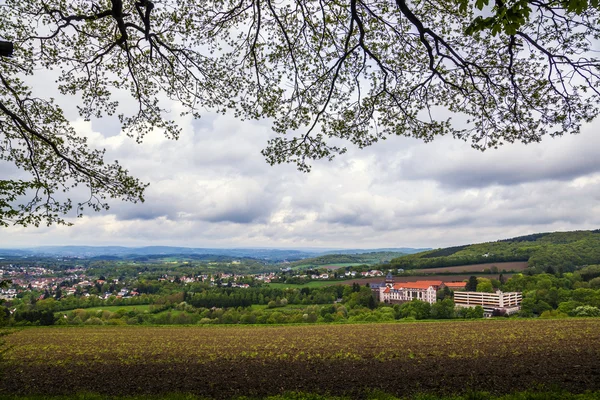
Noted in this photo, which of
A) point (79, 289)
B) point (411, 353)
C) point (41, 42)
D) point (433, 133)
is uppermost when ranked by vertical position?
point (41, 42)

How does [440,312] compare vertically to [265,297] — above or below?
above

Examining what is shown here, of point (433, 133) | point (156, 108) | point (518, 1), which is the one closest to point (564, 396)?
point (433, 133)


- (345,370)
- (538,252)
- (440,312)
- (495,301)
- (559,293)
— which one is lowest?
(495,301)

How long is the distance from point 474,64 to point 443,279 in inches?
3314

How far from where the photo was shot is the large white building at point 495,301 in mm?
51156

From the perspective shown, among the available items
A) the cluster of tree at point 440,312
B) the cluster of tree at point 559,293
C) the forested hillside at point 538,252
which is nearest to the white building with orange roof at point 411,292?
the cluster of tree at point 559,293

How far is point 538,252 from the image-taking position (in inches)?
3681

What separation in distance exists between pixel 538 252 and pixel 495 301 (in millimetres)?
51906

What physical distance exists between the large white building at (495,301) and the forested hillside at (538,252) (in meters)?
27.7

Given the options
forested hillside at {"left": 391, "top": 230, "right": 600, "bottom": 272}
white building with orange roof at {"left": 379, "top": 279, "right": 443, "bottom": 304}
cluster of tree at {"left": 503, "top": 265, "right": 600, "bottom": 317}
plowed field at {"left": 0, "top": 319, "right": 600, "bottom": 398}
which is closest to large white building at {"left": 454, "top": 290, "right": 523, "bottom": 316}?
cluster of tree at {"left": 503, "top": 265, "right": 600, "bottom": 317}

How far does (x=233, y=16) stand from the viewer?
8875 mm

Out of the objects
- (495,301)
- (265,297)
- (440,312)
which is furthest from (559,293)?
(265,297)

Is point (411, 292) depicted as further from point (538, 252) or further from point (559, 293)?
point (538, 252)

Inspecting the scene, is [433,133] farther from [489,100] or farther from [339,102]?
[339,102]
